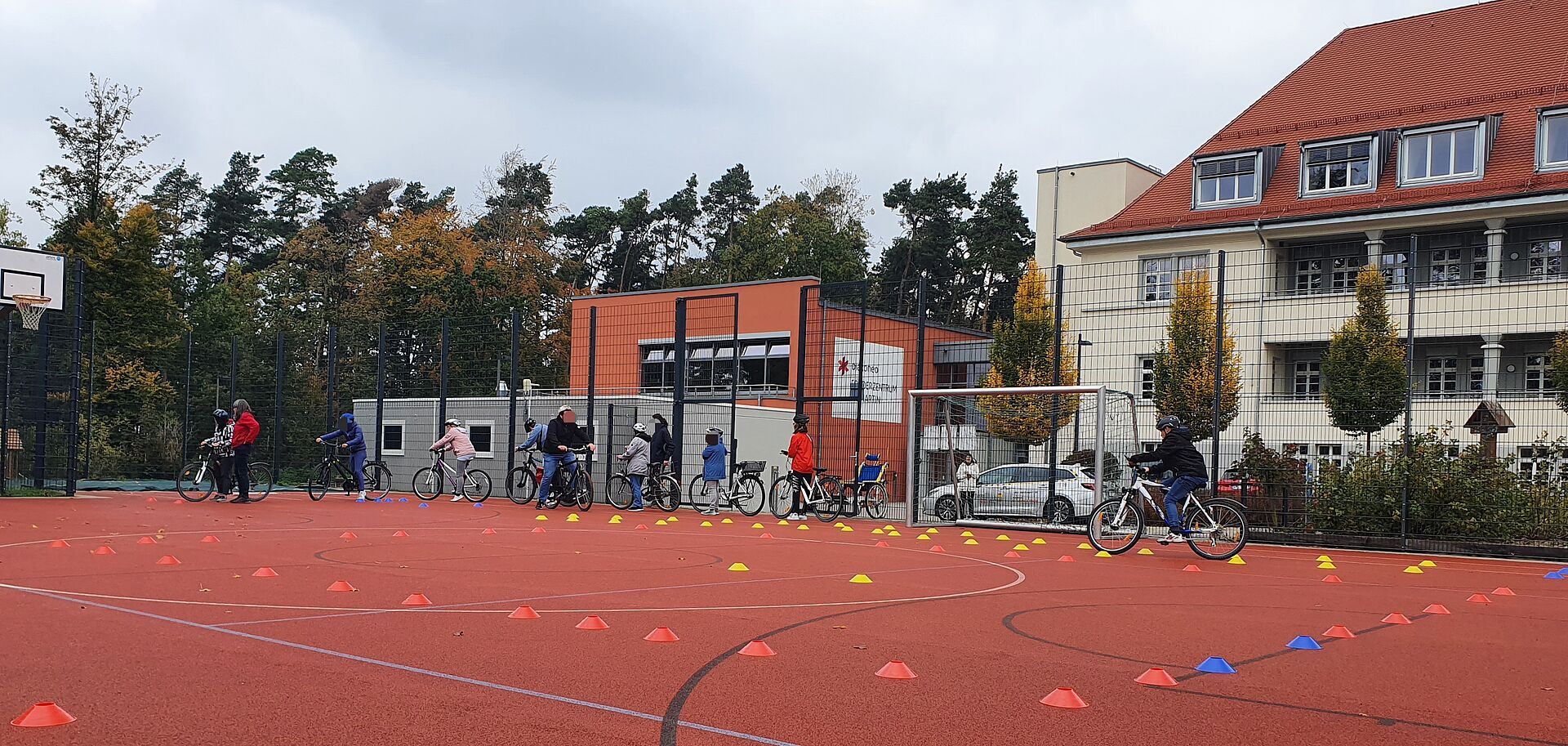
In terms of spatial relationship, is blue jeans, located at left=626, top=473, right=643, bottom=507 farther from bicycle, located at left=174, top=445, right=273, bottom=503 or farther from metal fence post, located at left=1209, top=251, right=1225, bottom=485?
metal fence post, located at left=1209, top=251, right=1225, bottom=485

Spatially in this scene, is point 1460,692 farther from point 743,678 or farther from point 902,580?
point 902,580

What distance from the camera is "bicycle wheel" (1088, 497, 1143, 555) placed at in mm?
13609

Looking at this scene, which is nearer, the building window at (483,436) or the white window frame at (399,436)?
the building window at (483,436)

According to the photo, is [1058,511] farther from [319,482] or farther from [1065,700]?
[319,482]

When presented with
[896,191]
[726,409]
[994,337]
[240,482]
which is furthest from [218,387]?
[896,191]

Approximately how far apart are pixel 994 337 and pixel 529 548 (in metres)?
11.3

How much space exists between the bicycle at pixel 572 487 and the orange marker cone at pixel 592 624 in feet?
44.8

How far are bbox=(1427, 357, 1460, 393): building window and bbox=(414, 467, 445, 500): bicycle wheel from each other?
1716cm

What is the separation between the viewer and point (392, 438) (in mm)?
29203

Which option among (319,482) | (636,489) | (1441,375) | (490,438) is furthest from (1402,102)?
(319,482)

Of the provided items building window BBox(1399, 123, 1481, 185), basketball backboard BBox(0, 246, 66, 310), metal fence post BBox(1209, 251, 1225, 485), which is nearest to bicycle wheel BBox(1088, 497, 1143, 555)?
metal fence post BBox(1209, 251, 1225, 485)

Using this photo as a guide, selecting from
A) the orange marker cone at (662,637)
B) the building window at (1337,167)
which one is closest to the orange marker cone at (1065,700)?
the orange marker cone at (662,637)

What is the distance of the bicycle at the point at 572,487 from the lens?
20844 mm

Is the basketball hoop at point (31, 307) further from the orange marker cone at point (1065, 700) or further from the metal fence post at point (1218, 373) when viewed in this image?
the orange marker cone at point (1065, 700)
